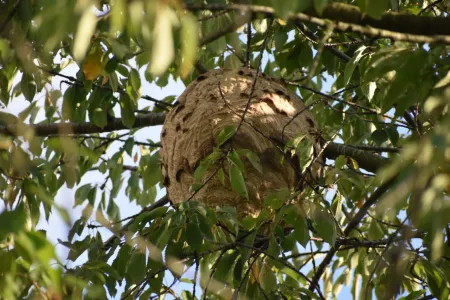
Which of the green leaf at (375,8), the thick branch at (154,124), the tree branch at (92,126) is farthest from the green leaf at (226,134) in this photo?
the green leaf at (375,8)

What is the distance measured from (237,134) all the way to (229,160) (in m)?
0.33

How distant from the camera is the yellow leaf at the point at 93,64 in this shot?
2.20 m

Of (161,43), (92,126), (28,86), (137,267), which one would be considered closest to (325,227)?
(137,267)

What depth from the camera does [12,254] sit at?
1.34m

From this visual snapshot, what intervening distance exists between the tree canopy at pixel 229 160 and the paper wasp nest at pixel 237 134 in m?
0.10

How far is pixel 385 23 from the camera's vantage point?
1492 mm

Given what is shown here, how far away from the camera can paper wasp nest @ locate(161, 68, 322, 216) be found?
2.44m

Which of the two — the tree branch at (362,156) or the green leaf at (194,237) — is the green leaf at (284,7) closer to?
the green leaf at (194,237)

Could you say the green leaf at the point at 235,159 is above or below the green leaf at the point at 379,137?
below

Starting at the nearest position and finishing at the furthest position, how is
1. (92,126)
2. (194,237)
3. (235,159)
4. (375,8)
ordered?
(375,8) → (194,237) → (235,159) → (92,126)

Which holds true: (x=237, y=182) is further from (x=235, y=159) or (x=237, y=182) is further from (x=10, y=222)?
(x=10, y=222)

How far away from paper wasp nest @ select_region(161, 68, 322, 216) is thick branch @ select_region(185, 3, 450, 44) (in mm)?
862

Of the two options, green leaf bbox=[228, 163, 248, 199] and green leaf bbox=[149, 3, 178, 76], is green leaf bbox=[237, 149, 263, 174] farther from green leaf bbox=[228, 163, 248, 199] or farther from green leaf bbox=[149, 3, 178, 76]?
green leaf bbox=[149, 3, 178, 76]

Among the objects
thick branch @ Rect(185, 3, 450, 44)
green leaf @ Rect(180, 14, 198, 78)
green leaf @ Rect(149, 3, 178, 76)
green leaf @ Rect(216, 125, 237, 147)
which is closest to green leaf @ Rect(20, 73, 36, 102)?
green leaf @ Rect(216, 125, 237, 147)
